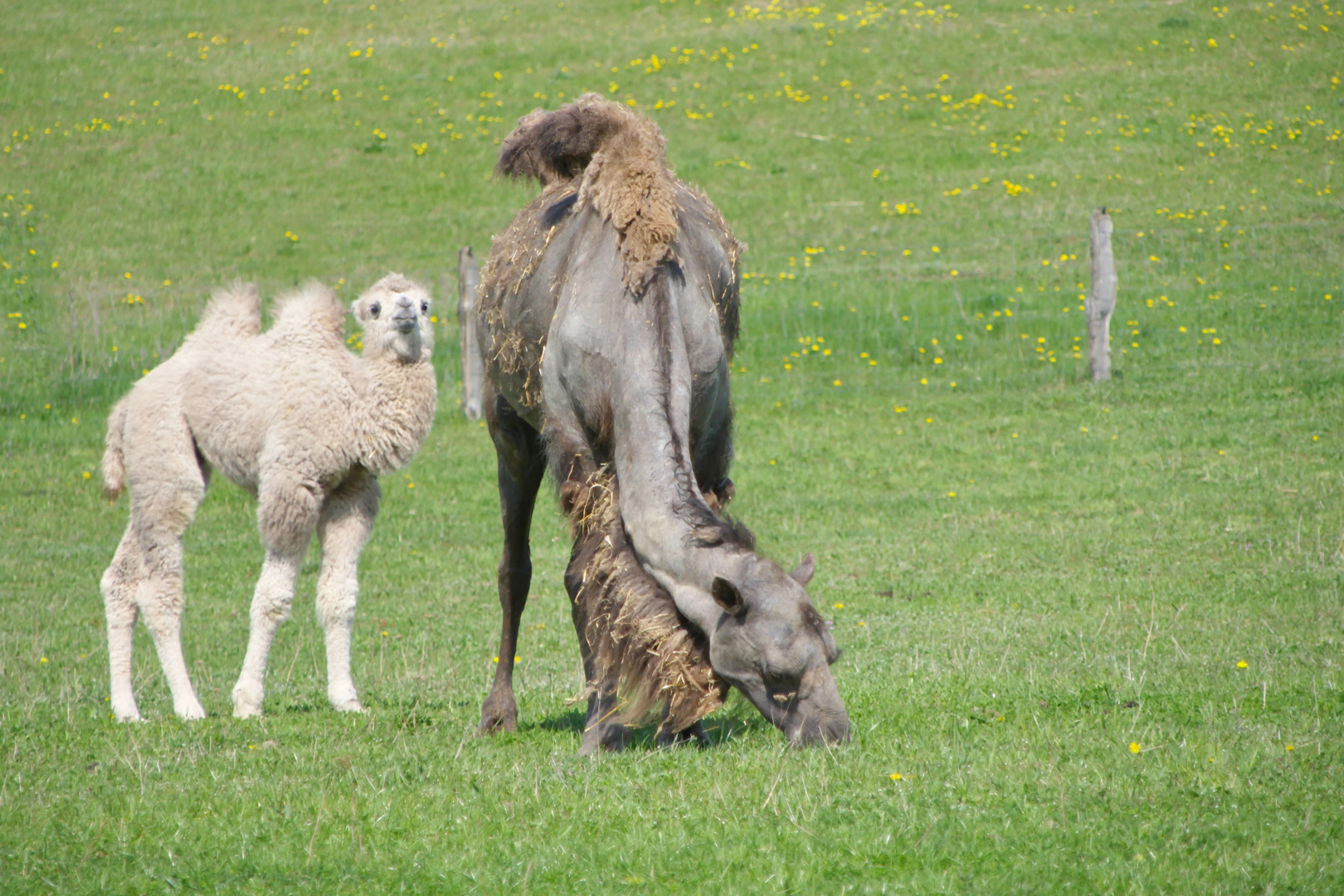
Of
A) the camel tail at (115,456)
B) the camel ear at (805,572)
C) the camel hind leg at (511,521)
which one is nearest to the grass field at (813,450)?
the camel hind leg at (511,521)

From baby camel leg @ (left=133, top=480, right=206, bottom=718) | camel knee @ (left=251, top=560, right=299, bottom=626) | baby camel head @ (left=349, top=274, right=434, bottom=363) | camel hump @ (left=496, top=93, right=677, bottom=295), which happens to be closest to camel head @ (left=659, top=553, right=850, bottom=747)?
camel hump @ (left=496, top=93, right=677, bottom=295)

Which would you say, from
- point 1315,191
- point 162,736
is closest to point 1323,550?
point 162,736

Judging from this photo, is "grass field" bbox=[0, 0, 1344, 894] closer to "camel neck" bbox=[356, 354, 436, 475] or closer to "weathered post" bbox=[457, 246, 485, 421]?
"weathered post" bbox=[457, 246, 485, 421]

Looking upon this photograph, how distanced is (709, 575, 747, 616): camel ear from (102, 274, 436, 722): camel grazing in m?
2.87

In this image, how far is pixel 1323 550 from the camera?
8.55 m

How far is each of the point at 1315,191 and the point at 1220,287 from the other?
4856 mm

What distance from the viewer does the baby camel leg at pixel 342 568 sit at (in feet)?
21.1

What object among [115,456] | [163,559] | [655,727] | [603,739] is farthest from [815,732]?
[115,456]

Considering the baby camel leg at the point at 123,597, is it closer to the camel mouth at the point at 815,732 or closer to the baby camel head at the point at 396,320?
the baby camel head at the point at 396,320

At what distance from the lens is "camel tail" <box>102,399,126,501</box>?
6.90 meters

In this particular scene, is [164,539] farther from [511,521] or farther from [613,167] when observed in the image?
[613,167]

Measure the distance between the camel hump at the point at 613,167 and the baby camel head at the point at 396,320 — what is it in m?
0.85

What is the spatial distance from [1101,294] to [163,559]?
1075 cm

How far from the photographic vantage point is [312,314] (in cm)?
705
